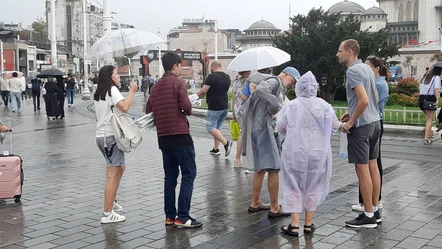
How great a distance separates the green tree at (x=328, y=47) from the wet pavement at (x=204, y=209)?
14.4 meters

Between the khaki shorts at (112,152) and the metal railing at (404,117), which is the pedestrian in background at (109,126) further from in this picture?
the metal railing at (404,117)

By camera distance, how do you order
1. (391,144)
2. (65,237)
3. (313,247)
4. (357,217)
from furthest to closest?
(391,144) → (357,217) → (65,237) → (313,247)

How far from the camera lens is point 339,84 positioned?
26.8 m

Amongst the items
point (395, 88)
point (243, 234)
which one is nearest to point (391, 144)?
point (243, 234)

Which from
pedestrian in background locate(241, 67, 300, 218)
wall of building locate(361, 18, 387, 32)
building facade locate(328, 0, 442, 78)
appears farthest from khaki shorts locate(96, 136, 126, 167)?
wall of building locate(361, 18, 387, 32)

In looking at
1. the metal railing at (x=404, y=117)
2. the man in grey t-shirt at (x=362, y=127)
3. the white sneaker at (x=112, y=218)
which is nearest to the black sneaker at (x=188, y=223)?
the white sneaker at (x=112, y=218)

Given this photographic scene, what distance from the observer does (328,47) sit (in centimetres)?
2592

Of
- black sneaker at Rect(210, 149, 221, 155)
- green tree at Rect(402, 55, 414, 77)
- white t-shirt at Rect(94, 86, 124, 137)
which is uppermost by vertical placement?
green tree at Rect(402, 55, 414, 77)

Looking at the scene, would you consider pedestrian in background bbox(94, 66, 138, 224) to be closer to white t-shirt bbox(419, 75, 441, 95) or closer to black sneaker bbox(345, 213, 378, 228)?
black sneaker bbox(345, 213, 378, 228)

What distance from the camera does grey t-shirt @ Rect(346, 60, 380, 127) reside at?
5.91 metres

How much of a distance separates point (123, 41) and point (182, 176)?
13.9ft

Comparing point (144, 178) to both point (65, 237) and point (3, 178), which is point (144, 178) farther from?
point (65, 237)

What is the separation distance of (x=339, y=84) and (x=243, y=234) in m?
21.9

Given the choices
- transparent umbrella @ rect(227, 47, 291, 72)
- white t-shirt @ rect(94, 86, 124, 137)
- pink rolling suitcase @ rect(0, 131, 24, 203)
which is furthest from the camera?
pink rolling suitcase @ rect(0, 131, 24, 203)
